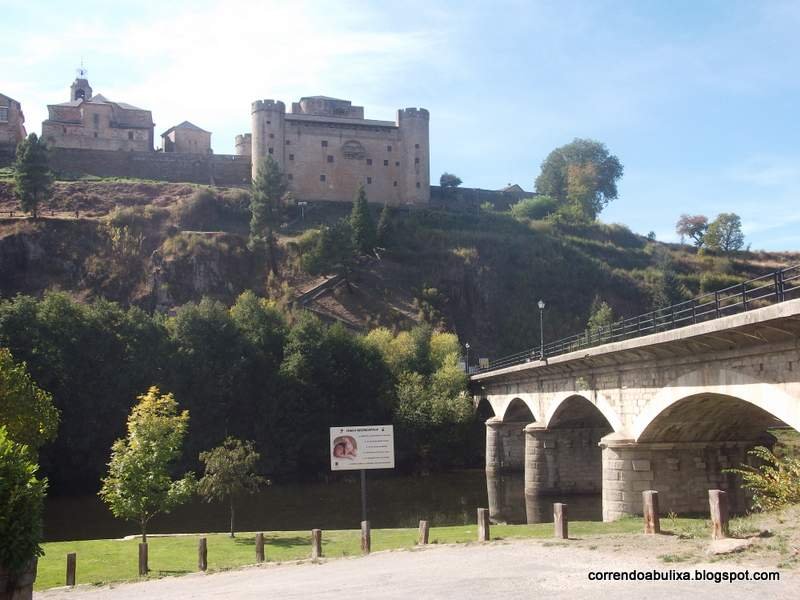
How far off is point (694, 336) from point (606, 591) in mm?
8874

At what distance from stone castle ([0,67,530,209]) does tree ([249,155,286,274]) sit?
11140mm

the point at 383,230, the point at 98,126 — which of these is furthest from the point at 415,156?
the point at 98,126

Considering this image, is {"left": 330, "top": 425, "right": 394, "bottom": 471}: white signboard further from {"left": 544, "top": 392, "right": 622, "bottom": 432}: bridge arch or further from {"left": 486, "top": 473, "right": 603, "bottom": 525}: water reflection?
{"left": 544, "top": 392, "right": 622, "bottom": 432}: bridge arch

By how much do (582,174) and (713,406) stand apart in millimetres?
107651

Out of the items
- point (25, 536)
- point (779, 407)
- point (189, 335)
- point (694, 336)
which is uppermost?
point (189, 335)

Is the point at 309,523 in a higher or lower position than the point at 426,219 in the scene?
lower

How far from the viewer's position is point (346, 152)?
10056cm

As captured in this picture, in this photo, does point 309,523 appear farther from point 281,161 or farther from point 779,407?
point 281,161

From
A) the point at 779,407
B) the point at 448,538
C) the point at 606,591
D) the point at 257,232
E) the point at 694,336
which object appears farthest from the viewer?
the point at 257,232

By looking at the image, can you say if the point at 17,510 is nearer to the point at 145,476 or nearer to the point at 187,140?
the point at 145,476

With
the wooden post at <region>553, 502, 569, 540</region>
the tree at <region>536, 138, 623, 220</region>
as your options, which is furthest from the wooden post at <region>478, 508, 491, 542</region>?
the tree at <region>536, 138, 623, 220</region>

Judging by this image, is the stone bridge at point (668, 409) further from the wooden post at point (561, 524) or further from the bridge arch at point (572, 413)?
the wooden post at point (561, 524)

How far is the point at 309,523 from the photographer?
30344 mm

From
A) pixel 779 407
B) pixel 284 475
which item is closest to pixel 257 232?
pixel 284 475
